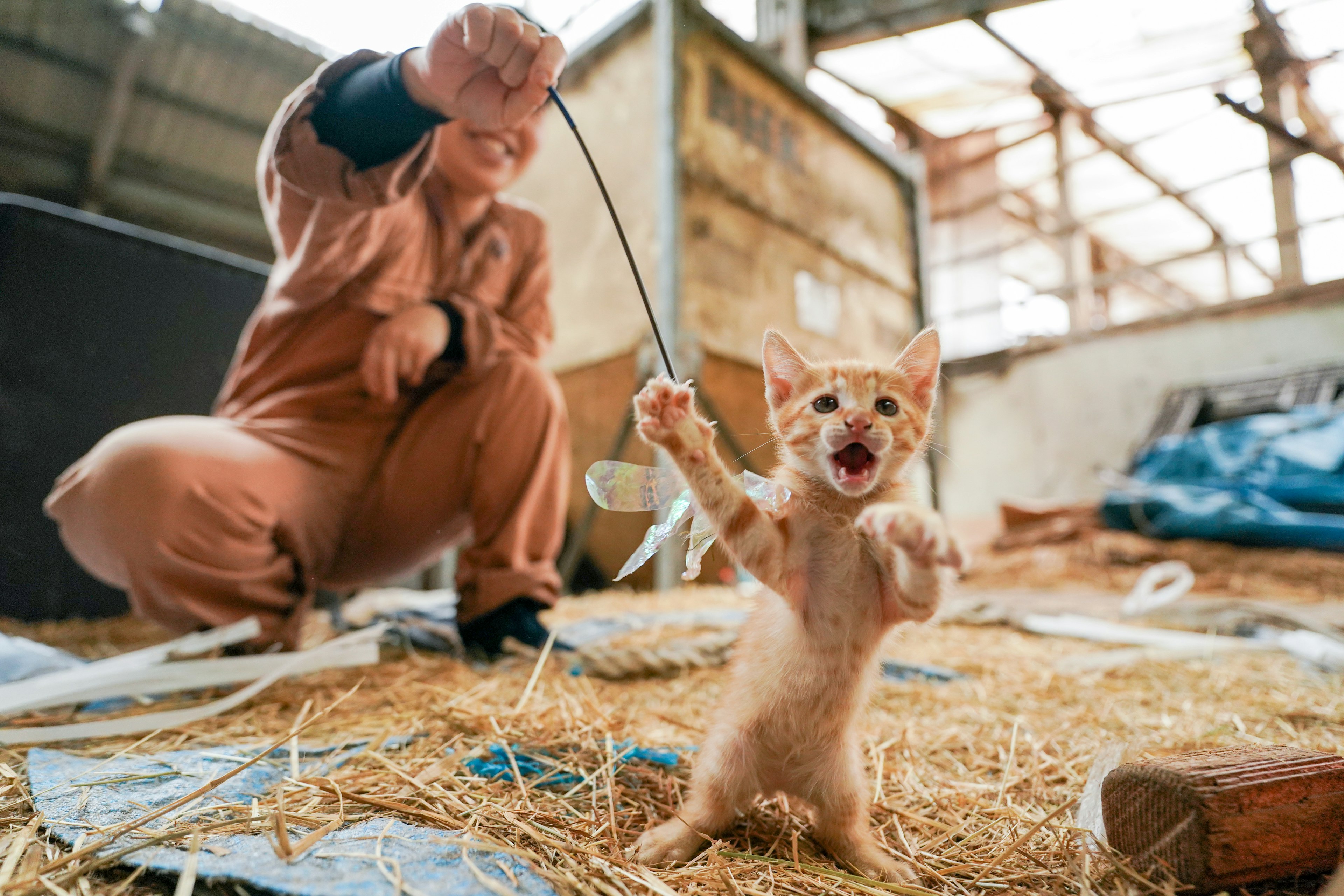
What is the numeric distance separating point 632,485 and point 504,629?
3.37 ft

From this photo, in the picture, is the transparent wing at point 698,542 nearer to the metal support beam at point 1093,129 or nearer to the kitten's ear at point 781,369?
the kitten's ear at point 781,369

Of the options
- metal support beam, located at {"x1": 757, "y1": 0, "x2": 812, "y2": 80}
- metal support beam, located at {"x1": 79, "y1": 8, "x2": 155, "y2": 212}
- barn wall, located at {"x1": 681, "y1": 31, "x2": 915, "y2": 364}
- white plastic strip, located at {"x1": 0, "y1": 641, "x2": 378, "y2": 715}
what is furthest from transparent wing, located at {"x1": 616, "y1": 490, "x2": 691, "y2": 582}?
metal support beam, located at {"x1": 757, "y1": 0, "x2": 812, "y2": 80}

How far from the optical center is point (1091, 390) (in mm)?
6363

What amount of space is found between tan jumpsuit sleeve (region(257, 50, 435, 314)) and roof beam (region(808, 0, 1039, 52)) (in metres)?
5.94

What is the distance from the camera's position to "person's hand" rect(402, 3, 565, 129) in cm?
90

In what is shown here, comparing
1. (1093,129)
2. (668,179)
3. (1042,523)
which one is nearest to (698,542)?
(668,179)

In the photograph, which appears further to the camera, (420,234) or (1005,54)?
(1005,54)

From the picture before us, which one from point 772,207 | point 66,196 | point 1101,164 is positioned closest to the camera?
point 772,207

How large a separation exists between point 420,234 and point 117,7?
3.43 m

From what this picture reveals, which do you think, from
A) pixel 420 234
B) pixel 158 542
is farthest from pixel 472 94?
pixel 158 542

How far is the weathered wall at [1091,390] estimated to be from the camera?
5469 mm

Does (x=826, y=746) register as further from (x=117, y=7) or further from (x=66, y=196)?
(x=66, y=196)

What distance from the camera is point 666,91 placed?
142 inches

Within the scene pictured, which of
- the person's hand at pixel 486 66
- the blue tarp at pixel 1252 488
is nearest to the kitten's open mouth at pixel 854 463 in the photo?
the person's hand at pixel 486 66
